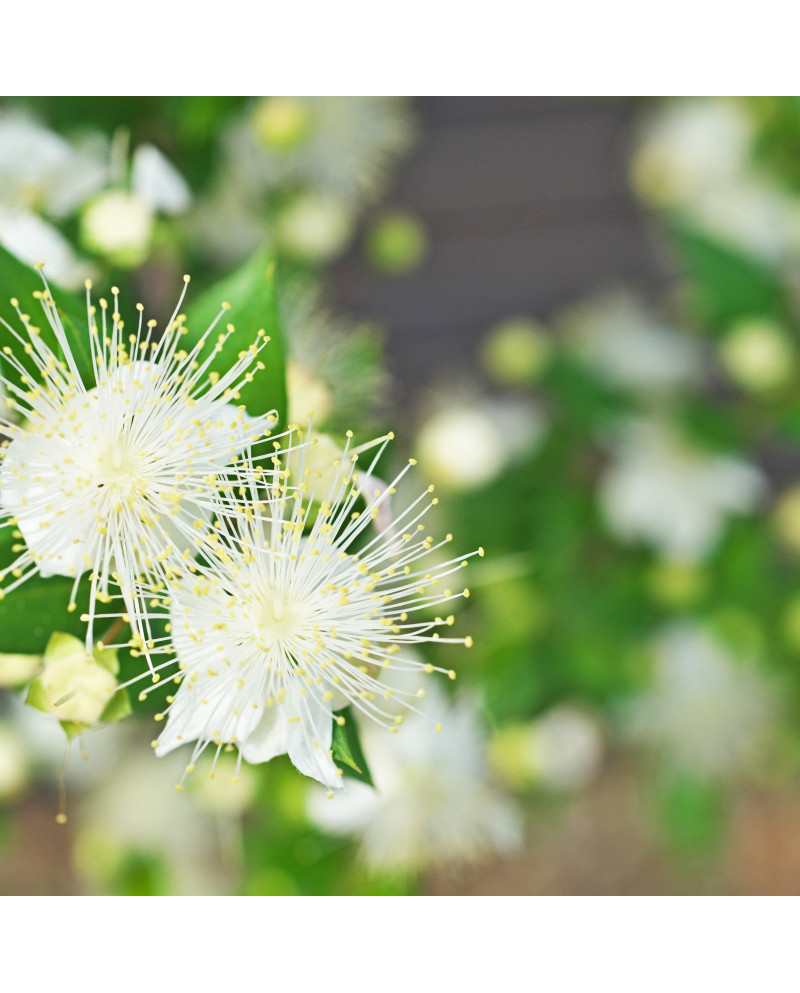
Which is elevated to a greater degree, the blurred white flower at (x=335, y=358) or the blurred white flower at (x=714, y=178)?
the blurred white flower at (x=714, y=178)

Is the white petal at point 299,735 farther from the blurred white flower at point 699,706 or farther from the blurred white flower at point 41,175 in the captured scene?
the blurred white flower at point 699,706

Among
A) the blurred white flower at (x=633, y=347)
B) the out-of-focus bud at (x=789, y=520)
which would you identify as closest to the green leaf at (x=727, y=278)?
the blurred white flower at (x=633, y=347)

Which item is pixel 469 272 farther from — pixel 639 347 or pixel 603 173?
pixel 639 347

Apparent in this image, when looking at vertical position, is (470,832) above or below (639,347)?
below

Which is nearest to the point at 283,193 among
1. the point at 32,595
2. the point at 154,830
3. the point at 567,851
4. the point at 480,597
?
the point at 480,597

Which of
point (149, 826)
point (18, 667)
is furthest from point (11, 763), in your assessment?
point (18, 667)

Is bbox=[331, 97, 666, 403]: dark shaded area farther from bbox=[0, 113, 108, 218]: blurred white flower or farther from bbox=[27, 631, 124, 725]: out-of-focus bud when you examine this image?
bbox=[27, 631, 124, 725]: out-of-focus bud

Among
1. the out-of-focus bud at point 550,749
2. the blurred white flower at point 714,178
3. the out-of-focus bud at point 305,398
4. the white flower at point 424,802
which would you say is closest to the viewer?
the out-of-focus bud at point 305,398
